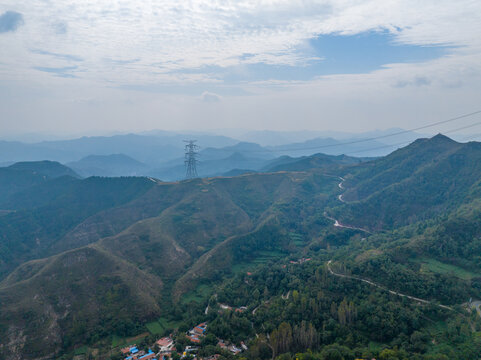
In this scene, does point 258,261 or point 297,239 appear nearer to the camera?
point 258,261

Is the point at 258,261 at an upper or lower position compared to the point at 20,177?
lower


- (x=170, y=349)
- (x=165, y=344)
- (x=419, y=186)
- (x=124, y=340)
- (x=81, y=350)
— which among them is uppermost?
(x=419, y=186)

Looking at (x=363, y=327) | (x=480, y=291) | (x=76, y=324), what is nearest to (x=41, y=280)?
(x=76, y=324)

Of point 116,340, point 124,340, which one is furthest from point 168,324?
point 116,340

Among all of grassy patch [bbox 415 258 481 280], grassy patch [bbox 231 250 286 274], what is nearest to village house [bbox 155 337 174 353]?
grassy patch [bbox 231 250 286 274]

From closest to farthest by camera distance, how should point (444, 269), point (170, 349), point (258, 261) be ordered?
point (170, 349) < point (444, 269) < point (258, 261)

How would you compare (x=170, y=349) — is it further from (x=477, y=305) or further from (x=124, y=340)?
(x=477, y=305)

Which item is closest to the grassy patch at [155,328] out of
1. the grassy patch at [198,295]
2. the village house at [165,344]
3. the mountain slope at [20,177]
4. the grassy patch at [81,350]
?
→ the village house at [165,344]

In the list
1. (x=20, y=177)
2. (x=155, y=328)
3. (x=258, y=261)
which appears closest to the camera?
(x=155, y=328)

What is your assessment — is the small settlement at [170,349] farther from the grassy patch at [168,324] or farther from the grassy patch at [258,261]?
the grassy patch at [258,261]
